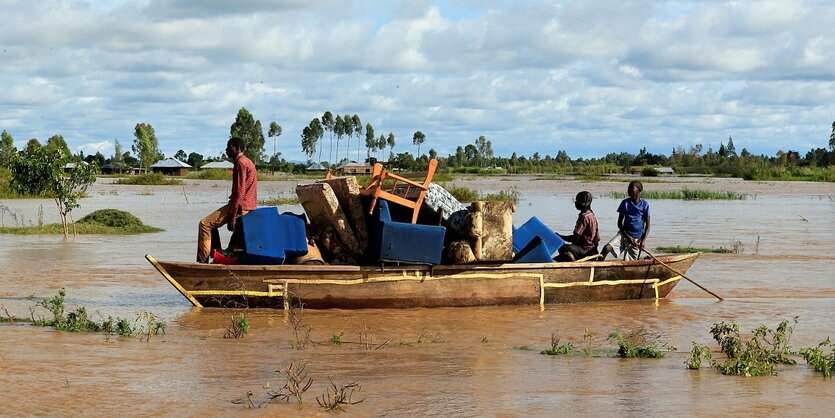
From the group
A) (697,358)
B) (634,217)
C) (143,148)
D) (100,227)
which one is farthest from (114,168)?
(697,358)

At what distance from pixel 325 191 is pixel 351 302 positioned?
1235 mm

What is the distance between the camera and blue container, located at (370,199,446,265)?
1026 cm

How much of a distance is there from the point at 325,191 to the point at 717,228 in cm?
1625

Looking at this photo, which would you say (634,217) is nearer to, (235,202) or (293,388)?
(235,202)

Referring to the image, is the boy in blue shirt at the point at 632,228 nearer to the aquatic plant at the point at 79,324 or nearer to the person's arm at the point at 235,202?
the person's arm at the point at 235,202

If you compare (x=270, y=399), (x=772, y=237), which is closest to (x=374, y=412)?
(x=270, y=399)

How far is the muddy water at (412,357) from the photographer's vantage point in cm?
678

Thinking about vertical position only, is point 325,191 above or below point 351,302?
above

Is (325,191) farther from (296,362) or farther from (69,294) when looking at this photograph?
(69,294)

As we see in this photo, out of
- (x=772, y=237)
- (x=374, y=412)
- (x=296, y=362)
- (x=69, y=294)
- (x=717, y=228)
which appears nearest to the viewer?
(x=374, y=412)

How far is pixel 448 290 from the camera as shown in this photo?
10.8 metres

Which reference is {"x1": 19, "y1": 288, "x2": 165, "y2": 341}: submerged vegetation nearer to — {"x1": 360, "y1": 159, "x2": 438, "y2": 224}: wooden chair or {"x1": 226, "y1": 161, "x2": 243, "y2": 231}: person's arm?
{"x1": 226, "y1": 161, "x2": 243, "y2": 231}: person's arm

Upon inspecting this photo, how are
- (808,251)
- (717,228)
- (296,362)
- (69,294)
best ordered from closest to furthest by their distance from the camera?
(296,362) → (69,294) → (808,251) → (717,228)

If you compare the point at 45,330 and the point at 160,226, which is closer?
the point at 45,330
